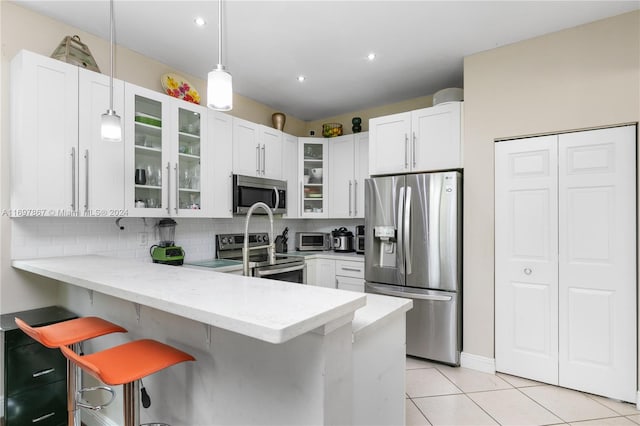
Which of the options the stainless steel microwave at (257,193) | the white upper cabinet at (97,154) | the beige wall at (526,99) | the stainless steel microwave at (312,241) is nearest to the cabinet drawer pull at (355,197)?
the stainless steel microwave at (312,241)

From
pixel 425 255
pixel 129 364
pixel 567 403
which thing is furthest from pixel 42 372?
pixel 567 403

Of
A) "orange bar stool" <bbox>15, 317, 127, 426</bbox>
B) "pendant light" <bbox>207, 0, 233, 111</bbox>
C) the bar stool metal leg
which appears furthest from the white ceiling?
the bar stool metal leg

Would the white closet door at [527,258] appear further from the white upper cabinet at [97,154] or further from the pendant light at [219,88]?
the white upper cabinet at [97,154]

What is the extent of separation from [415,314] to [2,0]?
3.91 meters

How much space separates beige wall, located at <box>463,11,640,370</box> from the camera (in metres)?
2.42

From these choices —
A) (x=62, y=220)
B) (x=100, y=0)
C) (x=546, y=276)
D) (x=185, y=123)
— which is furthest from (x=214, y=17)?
(x=546, y=276)

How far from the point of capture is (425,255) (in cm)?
308

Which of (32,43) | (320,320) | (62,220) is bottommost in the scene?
(320,320)

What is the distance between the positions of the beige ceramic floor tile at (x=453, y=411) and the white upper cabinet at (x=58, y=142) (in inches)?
105

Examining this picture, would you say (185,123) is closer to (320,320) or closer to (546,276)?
(320,320)

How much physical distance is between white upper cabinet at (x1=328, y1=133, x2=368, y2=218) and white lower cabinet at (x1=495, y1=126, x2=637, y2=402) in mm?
1686

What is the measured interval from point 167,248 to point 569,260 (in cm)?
328

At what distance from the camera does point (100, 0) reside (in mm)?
2268

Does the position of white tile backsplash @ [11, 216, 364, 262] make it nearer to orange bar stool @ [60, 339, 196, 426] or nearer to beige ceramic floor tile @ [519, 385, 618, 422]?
orange bar stool @ [60, 339, 196, 426]
